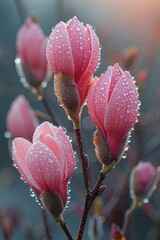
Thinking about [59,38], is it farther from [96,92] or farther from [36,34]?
[36,34]

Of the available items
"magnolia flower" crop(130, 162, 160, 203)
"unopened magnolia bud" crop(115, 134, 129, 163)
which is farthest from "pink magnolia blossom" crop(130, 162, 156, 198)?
"unopened magnolia bud" crop(115, 134, 129, 163)

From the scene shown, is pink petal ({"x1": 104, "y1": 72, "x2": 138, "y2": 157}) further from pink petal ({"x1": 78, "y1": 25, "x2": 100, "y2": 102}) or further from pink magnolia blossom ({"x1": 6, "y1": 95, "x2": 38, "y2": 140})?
pink magnolia blossom ({"x1": 6, "y1": 95, "x2": 38, "y2": 140})

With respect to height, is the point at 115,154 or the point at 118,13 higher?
the point at 118,13

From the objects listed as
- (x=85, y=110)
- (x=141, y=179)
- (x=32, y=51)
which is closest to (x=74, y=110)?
(x=141, y=179)

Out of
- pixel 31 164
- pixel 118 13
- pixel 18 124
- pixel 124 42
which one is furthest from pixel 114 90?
pixel 118 13

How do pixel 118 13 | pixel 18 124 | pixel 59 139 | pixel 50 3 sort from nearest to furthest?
1. pixel 59 139
2. pixel 18 124
3. pixel 118 13
4. pixel 50 3

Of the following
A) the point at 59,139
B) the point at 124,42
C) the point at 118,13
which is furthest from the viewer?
the point at 118,13

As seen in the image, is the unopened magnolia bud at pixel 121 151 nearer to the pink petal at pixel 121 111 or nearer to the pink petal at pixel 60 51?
the pink petal at pixel 121 111
